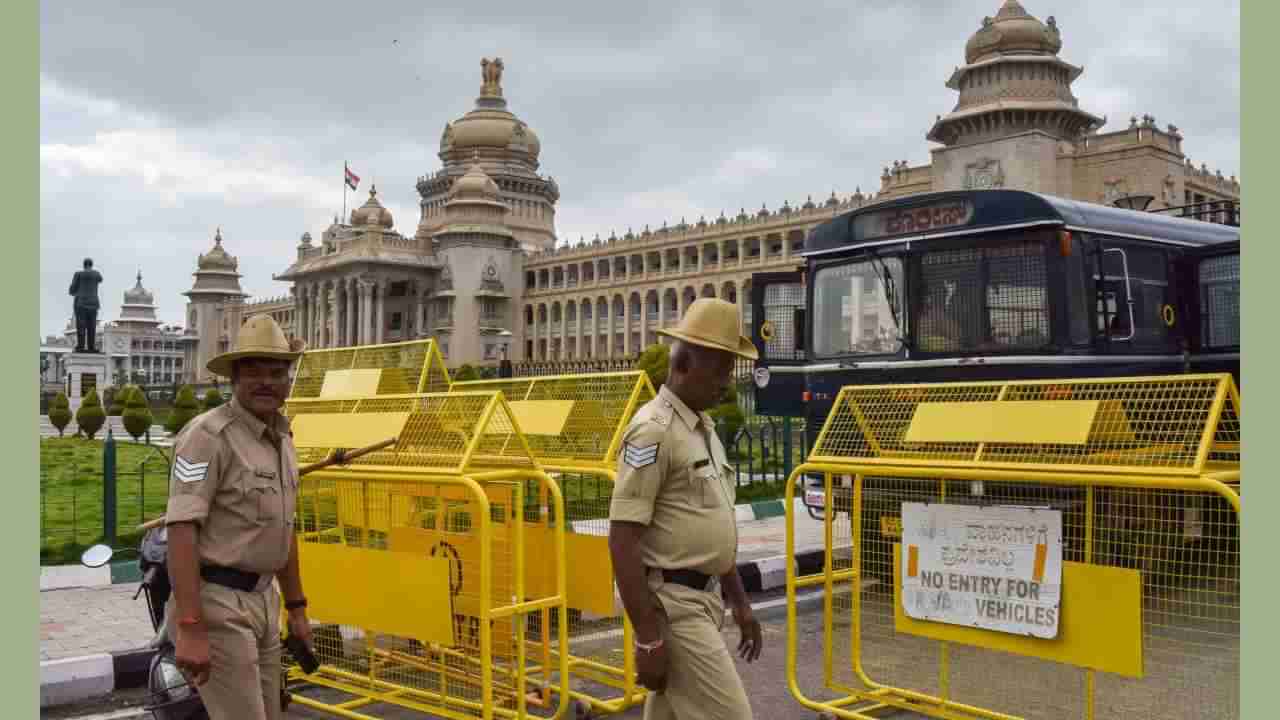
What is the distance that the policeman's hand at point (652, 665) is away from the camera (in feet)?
11.0

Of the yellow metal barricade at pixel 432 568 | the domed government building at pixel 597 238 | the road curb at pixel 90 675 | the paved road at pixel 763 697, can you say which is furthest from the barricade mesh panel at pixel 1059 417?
the domed government building at pixel 597 238

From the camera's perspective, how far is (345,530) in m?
6.70

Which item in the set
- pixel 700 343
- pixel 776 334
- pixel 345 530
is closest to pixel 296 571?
pixel 700 343

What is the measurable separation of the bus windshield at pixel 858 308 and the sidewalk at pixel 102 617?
75.2 inches

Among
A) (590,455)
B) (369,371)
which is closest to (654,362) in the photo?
(369,371)

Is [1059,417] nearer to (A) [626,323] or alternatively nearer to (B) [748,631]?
(B) [748,631]

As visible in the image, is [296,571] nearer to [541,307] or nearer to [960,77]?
[960,77]

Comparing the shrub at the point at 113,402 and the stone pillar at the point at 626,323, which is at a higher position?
the stone pillar at the point at 626,323

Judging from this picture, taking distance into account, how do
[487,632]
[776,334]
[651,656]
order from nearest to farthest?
[651,656] → [487,632] → [776,334]

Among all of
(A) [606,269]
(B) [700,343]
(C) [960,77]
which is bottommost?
(B) [700,343]

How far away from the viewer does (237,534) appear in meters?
3.67

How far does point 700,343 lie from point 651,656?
3.16ft

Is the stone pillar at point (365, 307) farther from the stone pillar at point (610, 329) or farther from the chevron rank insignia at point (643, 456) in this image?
the chevron rank insignia at point (643, 456)

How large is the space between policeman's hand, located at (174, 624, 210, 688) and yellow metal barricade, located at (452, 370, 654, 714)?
7.75 feet
